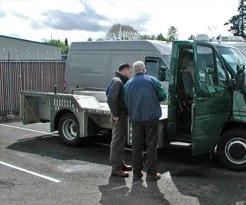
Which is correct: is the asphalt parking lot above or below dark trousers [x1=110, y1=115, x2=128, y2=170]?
below

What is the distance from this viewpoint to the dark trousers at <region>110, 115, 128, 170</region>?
6926mm

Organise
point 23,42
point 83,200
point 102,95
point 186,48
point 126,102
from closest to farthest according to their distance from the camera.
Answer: point 83,200, point 126,102, point 186,48, point 102,95, point 23,42

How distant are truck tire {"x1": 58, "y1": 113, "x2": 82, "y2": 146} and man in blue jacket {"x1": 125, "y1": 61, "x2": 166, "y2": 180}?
2741mm

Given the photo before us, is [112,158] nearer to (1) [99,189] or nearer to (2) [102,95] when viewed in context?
(1) [99,189]

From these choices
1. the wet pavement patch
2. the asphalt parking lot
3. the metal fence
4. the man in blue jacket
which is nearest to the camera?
the asphalt parking lot

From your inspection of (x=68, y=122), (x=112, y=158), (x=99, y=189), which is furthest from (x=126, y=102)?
(x=68, y=122)

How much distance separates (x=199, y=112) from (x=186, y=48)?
44.9 inches

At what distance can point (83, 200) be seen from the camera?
571 centimetres

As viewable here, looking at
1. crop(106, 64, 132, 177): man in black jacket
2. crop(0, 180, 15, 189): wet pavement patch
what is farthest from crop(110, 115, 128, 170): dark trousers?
crop(0, 180, 15, 189): wet pavement patch

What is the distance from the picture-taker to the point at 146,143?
21.8ft

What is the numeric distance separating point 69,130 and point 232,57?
12.7 feet

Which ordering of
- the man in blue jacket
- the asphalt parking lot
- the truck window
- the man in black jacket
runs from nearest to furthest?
the asphalt parking lot, the man in blue jacket, the man in black jacket, the truck window

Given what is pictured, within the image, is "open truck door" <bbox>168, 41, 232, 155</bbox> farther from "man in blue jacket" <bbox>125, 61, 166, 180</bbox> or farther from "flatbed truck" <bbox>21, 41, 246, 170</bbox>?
"man in blue jacket" <bbox>125, 61, 166, 180</bbox>

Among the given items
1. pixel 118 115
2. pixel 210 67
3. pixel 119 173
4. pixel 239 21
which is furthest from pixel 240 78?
pixel 239 21
